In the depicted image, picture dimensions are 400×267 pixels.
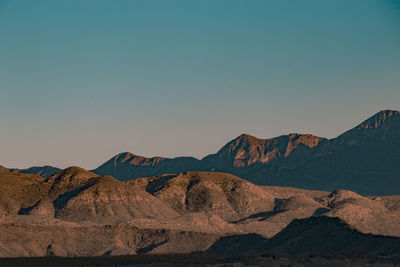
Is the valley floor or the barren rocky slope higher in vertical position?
the barren rocky slope

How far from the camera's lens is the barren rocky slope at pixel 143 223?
386 feet

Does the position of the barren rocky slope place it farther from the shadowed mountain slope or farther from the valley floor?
the valley floor

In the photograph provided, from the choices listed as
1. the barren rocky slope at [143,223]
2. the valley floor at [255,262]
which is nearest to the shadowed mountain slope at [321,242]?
the barren rocky slope at [143,223]

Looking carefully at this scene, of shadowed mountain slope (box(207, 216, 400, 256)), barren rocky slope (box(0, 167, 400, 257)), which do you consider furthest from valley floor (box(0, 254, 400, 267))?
barren rocky slope (box(0, 167, 400, 257))

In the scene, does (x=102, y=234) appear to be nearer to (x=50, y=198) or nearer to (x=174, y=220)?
(x=174, y=220)

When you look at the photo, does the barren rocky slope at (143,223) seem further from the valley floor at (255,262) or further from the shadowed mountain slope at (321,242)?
the valley floor at (255,262)

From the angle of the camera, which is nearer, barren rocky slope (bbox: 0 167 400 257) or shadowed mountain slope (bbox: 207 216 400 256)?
shadowed mountain slope (bbox: 207 216 400 256)

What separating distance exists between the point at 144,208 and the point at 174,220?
21.5 m

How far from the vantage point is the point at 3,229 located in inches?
4970

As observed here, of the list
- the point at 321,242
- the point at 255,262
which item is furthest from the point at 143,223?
the point at 255,262

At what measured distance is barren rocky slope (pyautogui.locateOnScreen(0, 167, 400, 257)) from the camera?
117750 millimetres

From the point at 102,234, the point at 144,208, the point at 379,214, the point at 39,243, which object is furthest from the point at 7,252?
the point at 379,214

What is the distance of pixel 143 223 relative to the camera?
154 m

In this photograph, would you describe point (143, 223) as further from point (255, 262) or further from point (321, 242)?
point (255, 262)
